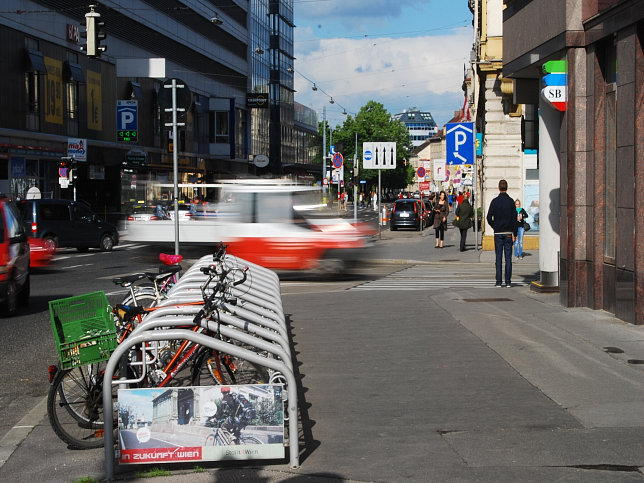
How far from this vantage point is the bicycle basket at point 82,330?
614 cm

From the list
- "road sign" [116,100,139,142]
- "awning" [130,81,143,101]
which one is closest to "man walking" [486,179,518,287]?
"road sign" [116,100,139,142]

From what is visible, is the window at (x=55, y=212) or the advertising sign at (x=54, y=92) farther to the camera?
the advertising sign at (x=54, y=92)

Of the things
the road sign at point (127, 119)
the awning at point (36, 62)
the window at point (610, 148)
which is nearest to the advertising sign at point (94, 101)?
the road sign at point (127, 119)

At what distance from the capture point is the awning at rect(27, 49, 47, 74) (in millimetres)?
43531

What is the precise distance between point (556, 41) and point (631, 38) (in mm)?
2448

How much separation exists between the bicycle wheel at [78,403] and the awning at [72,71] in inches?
1723

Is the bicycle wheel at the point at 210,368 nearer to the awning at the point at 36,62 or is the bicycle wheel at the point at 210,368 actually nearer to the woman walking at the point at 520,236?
the woman walking at the point at 520,236

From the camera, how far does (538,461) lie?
5.82 m

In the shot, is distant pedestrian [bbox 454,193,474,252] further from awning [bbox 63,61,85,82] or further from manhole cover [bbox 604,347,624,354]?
awning [bbox 63,61,85,82]

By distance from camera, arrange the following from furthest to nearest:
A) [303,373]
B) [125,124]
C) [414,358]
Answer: [125,124] < [414,358] < [303,373]

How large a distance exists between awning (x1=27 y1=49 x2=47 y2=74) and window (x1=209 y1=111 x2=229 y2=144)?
30.4 metres

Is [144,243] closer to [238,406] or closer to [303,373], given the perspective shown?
[303,373]

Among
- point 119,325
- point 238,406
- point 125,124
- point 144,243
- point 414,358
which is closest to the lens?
point 238,406

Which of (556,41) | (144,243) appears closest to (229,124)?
(144,243)
